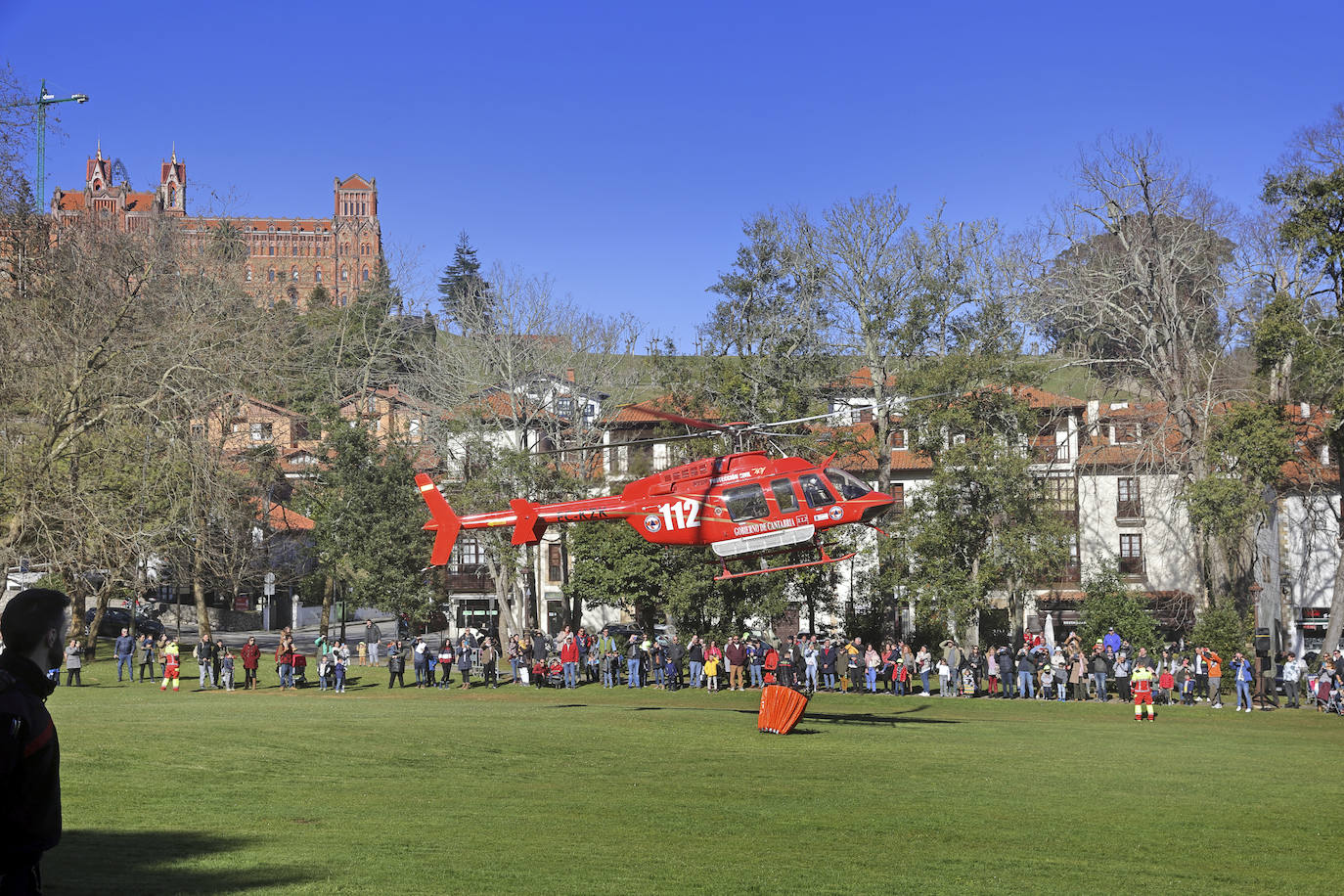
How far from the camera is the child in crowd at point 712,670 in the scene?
36.2m

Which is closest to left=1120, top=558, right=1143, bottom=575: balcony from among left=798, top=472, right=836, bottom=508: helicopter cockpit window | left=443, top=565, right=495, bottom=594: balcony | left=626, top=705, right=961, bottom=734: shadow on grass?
left=626, top=705, right=961, bottom=734: shadow on grass

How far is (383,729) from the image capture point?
76.1 ft

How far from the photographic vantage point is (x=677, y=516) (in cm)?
2541

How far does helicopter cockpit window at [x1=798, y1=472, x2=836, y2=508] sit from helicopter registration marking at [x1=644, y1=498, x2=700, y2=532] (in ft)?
7.60

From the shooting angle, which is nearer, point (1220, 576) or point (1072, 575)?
point (1220, 576)

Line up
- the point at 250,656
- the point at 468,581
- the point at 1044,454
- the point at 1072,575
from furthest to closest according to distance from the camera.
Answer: the point at 468,581 < the point at 1072,575 < the point at 1044,454 < the point at 250,656

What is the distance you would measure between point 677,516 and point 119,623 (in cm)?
5013

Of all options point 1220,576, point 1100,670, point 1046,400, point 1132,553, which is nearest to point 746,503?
point 1100,670

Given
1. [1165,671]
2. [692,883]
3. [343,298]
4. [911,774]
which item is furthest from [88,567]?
[343,298]

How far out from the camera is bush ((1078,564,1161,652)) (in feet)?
138

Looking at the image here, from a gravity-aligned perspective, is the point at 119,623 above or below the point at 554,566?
below

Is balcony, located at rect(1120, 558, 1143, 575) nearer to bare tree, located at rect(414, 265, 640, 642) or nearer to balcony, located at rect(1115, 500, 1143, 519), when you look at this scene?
balcony, located at rect(1115, 500, 1143, 519)

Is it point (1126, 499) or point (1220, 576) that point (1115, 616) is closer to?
point (1220, 576)

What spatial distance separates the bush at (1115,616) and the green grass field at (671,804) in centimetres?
1443
